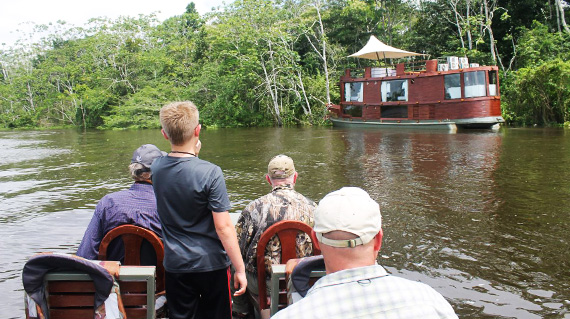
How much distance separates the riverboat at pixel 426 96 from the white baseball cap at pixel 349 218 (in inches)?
915

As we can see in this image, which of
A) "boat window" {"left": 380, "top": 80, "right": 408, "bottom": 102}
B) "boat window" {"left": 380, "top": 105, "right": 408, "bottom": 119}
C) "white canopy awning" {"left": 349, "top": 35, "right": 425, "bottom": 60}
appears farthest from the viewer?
"white canopy awning" {"left": 349, "top": 35, "right": 425, "bottom": 60}

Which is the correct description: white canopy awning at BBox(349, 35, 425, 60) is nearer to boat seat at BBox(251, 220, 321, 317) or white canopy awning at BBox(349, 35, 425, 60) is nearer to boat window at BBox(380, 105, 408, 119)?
boat window at BBox(380, 105, 408, 119)

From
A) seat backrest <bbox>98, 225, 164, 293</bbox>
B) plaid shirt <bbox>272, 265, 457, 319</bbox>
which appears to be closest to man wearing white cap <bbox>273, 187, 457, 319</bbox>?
plaid shirt <bbox>272, 265, 457, 319</bbox>

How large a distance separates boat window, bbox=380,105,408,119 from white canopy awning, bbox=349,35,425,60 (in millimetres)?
3172

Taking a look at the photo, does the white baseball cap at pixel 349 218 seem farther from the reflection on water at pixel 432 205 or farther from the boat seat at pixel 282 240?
the reflection on water at pixel 432 205

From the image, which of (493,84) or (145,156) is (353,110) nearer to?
(493,84)

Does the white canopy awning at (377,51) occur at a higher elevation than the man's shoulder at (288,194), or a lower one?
higher

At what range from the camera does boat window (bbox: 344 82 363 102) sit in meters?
27.7

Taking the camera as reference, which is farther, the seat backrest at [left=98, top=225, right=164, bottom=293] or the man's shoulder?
the man's shoulder

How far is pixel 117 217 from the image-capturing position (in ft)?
10.7

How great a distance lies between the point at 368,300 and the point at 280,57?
33.6 meters

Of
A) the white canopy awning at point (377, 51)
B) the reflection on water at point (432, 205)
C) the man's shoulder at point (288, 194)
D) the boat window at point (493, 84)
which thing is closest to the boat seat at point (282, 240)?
the man's shoulder at point (288, 194)

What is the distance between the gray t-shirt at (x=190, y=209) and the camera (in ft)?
8.83

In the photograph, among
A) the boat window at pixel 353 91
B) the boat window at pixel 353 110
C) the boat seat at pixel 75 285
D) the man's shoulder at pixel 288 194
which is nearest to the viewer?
the boat seat at pixel 75 285
